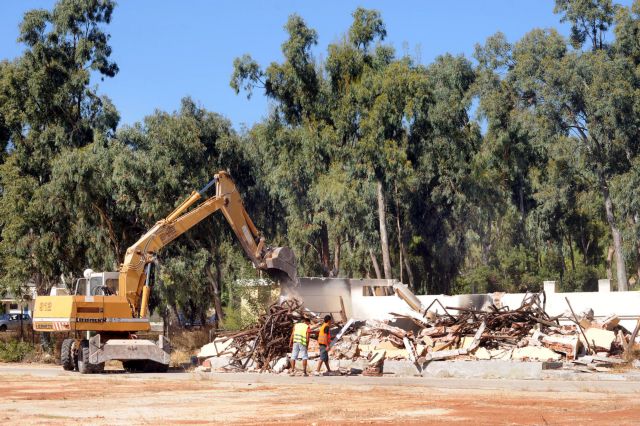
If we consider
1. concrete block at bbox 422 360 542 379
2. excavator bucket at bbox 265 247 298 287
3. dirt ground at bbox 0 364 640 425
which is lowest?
dirt ground at bbox 0 364 640 425

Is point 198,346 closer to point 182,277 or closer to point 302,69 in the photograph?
point 182,277

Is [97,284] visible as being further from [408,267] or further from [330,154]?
[408,267]

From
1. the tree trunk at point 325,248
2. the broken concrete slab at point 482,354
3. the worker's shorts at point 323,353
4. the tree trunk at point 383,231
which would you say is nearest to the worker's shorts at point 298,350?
the worker's shorts at point 323,353

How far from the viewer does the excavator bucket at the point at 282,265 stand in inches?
1276

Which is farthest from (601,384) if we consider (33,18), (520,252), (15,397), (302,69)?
(520,252)

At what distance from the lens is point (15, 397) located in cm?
2208

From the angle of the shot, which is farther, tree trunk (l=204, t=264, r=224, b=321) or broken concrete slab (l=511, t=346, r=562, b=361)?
tree trunk (l=204, t=264, r=224, b=321)

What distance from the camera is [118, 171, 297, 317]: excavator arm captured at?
3150cm

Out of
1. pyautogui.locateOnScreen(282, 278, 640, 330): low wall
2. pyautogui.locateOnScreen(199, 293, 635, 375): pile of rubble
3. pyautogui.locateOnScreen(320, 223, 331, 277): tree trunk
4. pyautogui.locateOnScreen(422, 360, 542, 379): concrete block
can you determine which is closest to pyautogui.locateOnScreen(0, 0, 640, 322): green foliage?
pyautogui.locateOnScreen(320, 223, 331, 277): tree trunk

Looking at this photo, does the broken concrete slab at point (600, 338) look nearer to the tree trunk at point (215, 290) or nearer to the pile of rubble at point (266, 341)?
the pile of rubble at point (266, 341)

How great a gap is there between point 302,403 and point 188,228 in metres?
13.9

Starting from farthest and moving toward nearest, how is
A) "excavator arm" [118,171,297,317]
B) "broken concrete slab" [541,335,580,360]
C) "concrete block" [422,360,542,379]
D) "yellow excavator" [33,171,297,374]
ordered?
"excavator arm" [118,171,297,317] < "yellow excavator" [33,171,297,374] < "broken concrete slab" [541,335,580,360] < "concrete block" [422,360,542,379]

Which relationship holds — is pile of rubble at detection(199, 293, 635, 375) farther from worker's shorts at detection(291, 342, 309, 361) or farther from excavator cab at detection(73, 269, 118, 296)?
excavator cab at detection(73, 269, 118, 296)

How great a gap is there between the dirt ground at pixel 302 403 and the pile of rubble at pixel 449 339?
252 cm
